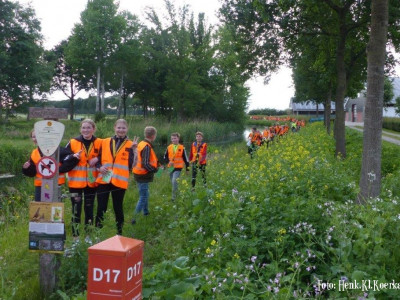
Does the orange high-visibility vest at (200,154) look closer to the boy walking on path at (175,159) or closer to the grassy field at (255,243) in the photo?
the boy walking on path at (175,159)

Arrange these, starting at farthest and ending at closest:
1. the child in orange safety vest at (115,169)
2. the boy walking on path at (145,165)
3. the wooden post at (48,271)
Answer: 1. the boy walking on path at (145,165)
2. the child in orange safety vest at (115,169)
3. the wooden post at (48,271)

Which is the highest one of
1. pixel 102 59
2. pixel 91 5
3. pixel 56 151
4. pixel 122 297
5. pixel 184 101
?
pixel 91 5

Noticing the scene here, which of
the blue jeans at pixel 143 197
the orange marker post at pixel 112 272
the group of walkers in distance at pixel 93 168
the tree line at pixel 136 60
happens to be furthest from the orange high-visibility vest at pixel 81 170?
the tree line at pixel 136 60

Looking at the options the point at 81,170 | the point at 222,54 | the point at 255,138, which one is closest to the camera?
the point at 81,170

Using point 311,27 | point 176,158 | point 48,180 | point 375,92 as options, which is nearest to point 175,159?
point 176,158

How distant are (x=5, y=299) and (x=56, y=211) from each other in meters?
0.94

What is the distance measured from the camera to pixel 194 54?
4609 centimetres

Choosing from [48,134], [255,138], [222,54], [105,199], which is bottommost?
[105,199]

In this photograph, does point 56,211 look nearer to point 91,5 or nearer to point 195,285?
point 195,285

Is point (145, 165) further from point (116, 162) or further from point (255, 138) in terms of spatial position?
point (255, 138)

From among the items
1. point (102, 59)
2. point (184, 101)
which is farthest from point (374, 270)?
point (102, 59)

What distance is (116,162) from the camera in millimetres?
6242

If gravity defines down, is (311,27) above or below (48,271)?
above

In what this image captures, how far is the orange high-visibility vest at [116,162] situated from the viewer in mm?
6176
